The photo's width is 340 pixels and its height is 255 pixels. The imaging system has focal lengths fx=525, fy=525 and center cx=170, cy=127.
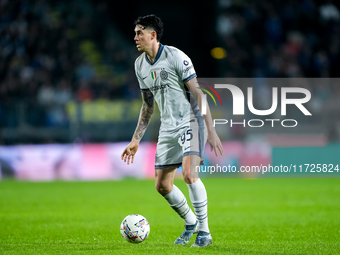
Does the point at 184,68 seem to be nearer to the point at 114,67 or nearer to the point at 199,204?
the point at 199,204

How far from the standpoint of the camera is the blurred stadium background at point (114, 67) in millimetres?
15000

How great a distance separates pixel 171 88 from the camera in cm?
571

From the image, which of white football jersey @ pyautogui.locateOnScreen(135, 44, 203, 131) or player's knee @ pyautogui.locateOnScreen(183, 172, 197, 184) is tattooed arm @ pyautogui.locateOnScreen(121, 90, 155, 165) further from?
player's knee @ pyautogui.locateOnScreen(183, 172, 197, 184)

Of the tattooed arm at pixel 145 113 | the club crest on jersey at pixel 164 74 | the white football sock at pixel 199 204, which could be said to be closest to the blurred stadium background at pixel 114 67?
the tattooed arm at pixel 145 113

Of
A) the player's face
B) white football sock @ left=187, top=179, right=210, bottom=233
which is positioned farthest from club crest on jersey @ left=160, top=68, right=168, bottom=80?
white football sock @ left=187, top=179, right=210, bottom=233

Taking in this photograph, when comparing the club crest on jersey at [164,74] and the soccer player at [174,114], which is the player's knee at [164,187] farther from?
the club crest on jersey at [164,74]

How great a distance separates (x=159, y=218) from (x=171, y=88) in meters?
3.37

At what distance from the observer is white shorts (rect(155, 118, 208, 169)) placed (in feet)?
18.4

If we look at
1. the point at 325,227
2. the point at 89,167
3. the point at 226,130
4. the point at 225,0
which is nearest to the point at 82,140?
the point at 89,167

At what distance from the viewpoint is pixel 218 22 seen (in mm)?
19906

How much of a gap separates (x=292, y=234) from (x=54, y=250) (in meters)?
2.93

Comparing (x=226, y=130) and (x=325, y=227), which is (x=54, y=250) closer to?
(x=325, y=227)

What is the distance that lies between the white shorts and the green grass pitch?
0.91m

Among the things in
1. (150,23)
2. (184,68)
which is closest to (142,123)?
(184,68)
